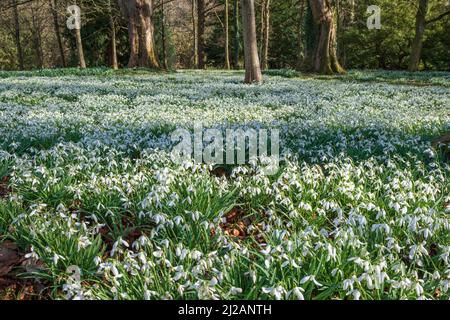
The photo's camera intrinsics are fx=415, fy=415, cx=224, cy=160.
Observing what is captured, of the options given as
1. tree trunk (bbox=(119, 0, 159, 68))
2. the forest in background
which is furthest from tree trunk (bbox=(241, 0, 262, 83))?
tree trunk (bbox=(119, 0, 159, 68))

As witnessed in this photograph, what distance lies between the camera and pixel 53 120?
8320 millimetres

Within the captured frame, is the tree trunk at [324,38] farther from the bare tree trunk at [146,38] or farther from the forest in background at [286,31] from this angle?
the bare tree trunk at [146,38]

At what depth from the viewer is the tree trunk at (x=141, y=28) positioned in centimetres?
2902

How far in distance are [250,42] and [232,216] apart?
14.8 m

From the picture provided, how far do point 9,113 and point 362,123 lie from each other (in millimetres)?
7706

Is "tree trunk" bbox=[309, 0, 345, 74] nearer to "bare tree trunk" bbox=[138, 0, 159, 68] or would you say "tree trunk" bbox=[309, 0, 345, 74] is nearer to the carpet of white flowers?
"bare tree trunk" bbox=[138, 0, 159, 68]

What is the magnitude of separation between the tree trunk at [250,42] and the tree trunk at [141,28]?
41.0ft

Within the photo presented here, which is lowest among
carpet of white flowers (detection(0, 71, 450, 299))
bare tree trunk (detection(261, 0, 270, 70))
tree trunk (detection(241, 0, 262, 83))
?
carpet of white flowers (detection(0, 71, 450, 299))

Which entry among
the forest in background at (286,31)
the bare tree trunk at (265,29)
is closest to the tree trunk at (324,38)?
the forest in background at (286,31)

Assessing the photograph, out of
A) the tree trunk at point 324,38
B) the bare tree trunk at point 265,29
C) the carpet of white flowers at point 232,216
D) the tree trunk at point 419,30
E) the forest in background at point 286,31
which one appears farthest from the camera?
the bare tree trunk at point 265,29

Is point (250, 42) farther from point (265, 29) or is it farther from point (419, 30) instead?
point (265, 29)

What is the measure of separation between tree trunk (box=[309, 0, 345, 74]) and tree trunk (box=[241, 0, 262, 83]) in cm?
705

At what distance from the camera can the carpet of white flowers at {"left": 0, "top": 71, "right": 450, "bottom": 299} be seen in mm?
2762
